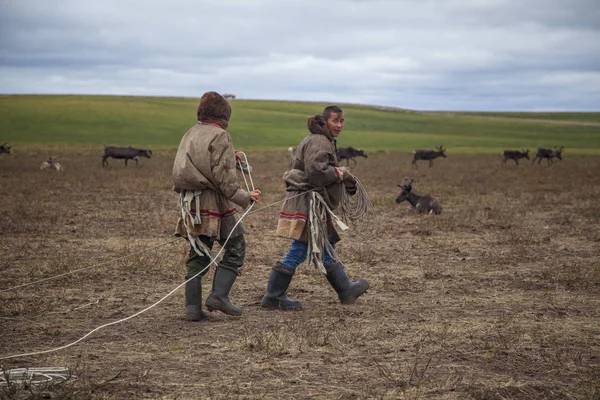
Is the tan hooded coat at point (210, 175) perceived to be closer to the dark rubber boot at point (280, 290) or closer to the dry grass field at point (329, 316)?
the dark rubber boot at point (280, 290)

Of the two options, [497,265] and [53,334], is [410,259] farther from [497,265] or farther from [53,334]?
[53,334]

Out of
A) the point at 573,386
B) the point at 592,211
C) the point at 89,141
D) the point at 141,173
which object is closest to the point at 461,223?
the point at 592,211

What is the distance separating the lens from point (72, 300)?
7.59m

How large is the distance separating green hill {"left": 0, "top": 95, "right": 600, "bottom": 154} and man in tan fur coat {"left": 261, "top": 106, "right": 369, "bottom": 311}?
48195mm

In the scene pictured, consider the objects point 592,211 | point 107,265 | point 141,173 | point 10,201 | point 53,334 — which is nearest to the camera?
point 53,334

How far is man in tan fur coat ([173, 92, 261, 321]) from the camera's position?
257 inches

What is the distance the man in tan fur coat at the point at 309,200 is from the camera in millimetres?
7094

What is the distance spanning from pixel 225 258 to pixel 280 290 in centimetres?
71

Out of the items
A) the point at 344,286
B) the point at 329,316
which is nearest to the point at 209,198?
the point at 329,316

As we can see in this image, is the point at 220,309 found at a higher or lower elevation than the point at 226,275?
lower

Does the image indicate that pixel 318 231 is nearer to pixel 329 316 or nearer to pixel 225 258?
pixel 329 316

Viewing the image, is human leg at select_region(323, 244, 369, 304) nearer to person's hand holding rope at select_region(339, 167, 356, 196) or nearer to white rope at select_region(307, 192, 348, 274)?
white rope at select_region(307, 192, 348, 274)

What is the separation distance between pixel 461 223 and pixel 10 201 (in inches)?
390

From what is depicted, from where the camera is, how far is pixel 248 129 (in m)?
70.6
